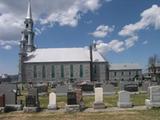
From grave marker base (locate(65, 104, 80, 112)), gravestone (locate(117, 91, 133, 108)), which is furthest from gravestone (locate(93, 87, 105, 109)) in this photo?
grave marker base (locate(65, 104, 80, 112))

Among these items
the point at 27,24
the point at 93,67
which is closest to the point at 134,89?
the point at 93,67

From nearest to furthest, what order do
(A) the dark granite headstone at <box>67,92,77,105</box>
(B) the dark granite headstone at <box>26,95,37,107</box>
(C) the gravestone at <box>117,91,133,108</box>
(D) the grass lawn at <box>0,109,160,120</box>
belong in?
(D) the grass lawn at <box>0,109,160,120</box>
(A) the dark granite headstone at <box>67,92,77,105</box>
(B) the dark granite headstone at <box>26,95,37,107</box>
(C) the gravestone at <box>117,91,133,108</box>

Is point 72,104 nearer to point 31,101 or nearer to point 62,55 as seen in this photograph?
point 31,101

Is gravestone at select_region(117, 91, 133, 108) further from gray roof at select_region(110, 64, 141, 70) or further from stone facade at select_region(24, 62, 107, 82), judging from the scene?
gray roof at select_region(110, 64, 141, 70)

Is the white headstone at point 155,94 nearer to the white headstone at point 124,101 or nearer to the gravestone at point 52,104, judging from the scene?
the white headstone at point 124,101

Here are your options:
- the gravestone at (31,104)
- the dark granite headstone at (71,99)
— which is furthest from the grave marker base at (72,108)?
the gravestone at (31,104)

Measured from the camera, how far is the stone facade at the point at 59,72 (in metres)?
105

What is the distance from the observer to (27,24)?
107688mm

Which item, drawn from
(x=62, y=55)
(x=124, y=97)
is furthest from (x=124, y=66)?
(x=124, y=97)

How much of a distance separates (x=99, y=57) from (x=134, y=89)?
69.7 metres

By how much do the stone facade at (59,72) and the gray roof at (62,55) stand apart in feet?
4.22

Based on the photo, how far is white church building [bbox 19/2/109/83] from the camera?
105 m

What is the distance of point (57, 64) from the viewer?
10662cm

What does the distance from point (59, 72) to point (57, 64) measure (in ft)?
8.32
